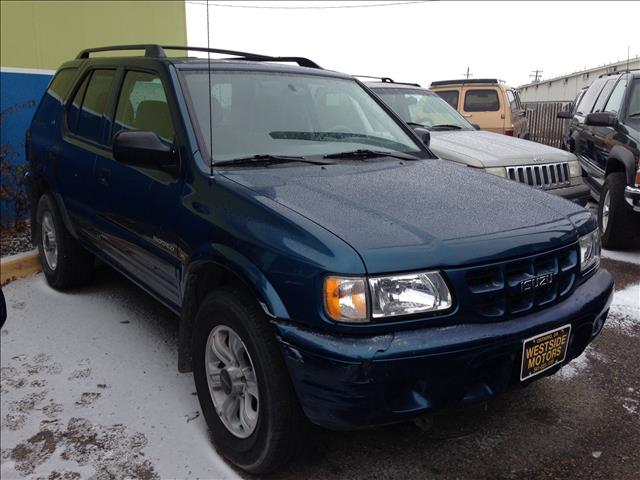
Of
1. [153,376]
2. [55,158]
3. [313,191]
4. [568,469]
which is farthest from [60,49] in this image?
[568,469]

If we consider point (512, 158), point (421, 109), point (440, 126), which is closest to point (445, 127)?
point (440, 126)

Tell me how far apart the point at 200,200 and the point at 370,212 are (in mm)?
846

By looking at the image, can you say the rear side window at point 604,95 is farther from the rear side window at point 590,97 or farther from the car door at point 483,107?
the car door at point 483,107

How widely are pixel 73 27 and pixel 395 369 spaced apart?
22.6ft

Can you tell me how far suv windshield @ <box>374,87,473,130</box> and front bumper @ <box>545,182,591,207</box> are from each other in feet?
5.54

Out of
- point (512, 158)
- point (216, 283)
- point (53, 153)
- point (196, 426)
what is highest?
point (53, 153)

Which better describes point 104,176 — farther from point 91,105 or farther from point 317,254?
point 317,254

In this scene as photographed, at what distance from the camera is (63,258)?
4859mm

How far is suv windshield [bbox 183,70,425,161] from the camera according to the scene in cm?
326

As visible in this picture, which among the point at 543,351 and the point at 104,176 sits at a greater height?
the point at 104,176

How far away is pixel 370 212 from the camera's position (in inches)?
102

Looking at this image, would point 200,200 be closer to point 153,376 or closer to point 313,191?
point 313,191

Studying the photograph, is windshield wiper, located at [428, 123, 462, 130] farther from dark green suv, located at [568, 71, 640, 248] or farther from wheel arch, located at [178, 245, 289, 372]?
wheel arch, located at [178, 245, 289, 372]

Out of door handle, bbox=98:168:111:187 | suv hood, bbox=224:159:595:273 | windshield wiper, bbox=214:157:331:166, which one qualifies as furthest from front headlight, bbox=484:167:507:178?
door handle, bbox=98:168:111:187
